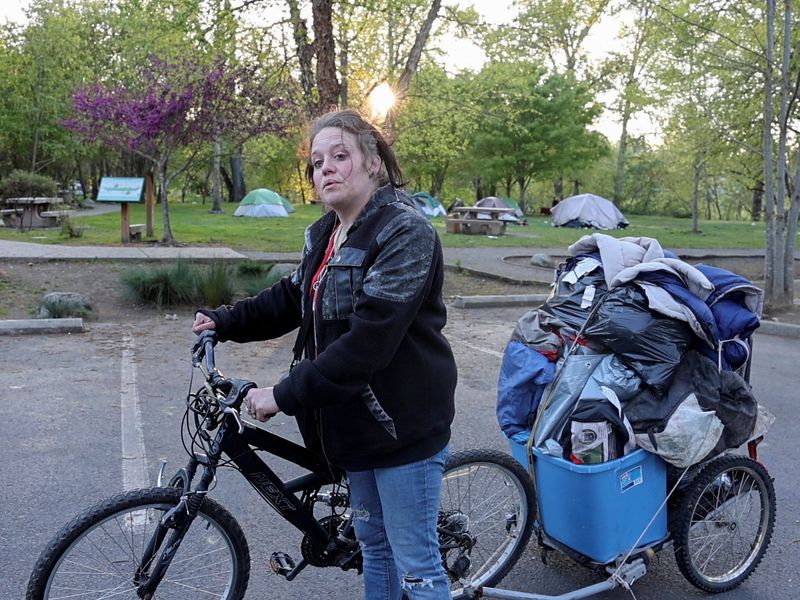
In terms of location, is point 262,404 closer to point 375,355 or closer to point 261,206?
point 375,355

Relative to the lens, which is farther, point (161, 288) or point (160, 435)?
point (161, 288)

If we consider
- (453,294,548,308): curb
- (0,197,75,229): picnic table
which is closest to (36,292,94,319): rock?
(453,294,548,308): curb

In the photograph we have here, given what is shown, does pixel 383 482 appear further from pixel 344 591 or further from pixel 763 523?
pixel 763 523

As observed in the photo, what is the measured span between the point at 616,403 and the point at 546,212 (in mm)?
46622

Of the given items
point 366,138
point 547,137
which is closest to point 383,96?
point 366,138

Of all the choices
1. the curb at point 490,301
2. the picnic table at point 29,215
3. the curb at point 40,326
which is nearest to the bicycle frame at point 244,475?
the curb at point 40,326

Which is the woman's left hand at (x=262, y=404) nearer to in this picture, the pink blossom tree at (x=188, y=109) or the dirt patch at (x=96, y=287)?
the dirt patch at (x=96, y=287)

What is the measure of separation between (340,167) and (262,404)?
747mm

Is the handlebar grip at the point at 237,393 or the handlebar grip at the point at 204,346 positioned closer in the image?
the handlebar grip at the point at 237,393

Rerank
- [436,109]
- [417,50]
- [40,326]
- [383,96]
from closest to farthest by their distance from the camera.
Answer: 1. [40,326]
2. [417,50]
3. [383,96]
4. [436,109]

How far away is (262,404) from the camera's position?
2.21 meters

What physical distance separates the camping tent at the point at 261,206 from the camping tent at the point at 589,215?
1253 cm

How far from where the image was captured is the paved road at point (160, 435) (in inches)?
135

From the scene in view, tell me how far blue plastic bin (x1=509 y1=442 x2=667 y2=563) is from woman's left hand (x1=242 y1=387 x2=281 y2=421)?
1.30 meters
